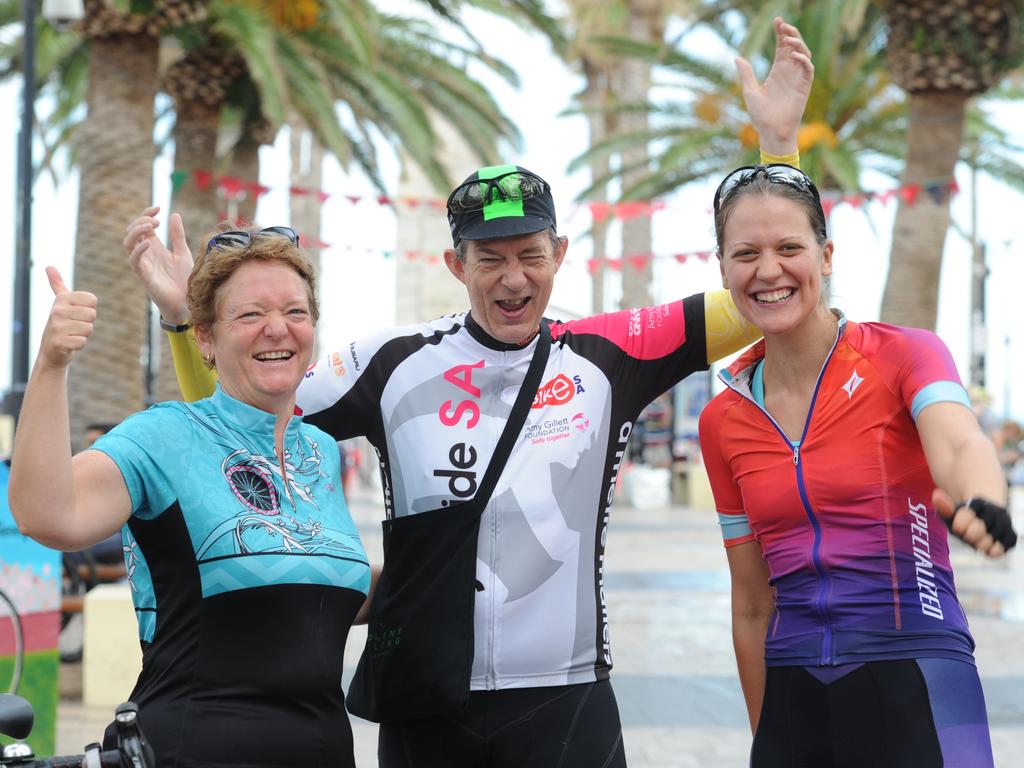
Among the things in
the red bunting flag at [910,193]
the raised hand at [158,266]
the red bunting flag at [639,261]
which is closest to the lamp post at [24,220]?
the raised hand at [158,266]

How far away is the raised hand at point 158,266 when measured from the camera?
3.29 metres

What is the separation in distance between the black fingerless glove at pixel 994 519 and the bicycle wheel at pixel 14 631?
14.5 ft

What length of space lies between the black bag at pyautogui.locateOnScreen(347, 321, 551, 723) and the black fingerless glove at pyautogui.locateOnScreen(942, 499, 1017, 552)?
3.80 ft

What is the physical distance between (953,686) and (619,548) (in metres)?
15.9

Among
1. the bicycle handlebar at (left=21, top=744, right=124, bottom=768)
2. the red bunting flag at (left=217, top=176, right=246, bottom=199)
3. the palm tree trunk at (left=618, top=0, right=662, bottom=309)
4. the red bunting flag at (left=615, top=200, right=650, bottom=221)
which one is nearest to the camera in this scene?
the bicycle handlebar at (left=21, top=744, right=124, bottom=768)

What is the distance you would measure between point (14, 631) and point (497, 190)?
3.54 m

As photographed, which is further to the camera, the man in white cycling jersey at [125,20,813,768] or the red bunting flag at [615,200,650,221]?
the red bunting flag at [615,200,650,221]

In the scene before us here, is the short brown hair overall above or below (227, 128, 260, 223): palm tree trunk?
below

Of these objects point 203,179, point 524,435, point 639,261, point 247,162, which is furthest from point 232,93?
point 524,435

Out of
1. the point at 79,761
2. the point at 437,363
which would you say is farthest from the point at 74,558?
the point at 79,761

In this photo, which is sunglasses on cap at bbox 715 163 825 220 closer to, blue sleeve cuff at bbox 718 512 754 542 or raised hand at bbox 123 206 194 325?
blue sleeve cuff at bbox 718 512 754 542

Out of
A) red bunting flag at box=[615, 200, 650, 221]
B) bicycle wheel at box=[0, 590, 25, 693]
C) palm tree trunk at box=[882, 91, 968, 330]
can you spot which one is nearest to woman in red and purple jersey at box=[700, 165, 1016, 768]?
bicycle wheel at box=[0, 590, 25, 693]

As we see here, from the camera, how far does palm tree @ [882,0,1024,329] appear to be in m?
14.7

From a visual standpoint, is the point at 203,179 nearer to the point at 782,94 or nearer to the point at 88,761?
the point at 782,94
